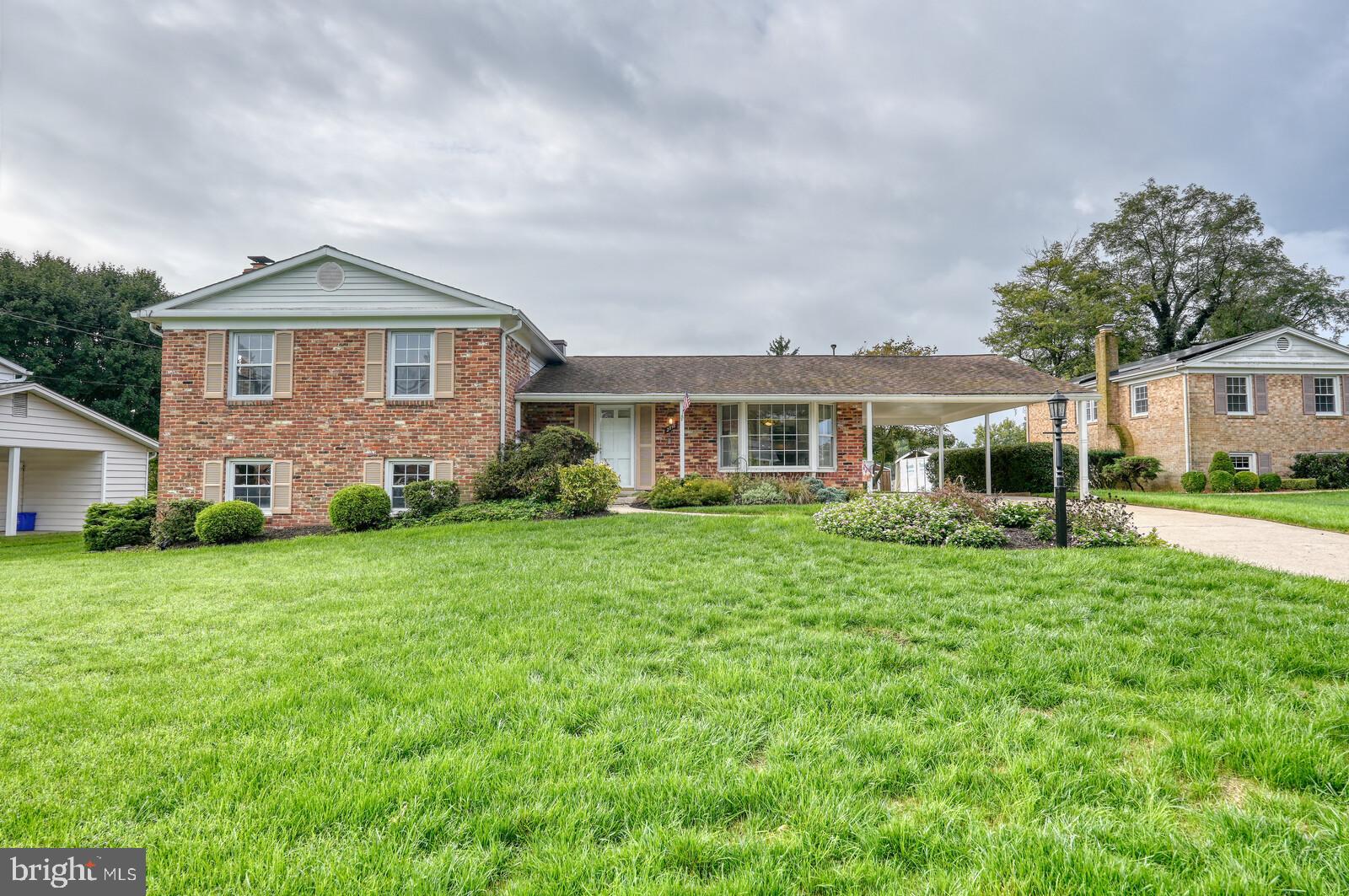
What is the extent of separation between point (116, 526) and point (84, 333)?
76.5 ft

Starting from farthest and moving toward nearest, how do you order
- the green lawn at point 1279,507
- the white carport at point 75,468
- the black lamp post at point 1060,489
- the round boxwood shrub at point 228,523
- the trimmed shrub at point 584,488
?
the white carport at point 75,468 → the trimmed shrub at point 584,488 → the round boxwood shrub at point 228,523 → the green lawn at point 1279,507 → the black lamp post at point 1060,489

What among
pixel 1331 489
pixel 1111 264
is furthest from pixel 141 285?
pixel 1111 264

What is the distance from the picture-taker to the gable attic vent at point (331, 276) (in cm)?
1271

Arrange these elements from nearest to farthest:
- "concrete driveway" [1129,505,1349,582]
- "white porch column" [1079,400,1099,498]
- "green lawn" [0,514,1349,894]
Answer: "green lawn" [0,514,1349,894], "concrete driveway" [1129,505,1349,582], "white porch column" [1079,400,1099,498]

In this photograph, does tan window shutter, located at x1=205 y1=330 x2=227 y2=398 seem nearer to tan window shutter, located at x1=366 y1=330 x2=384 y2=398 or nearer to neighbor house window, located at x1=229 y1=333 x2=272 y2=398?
neighbor house window, located at x1=229 y1=333 x2=272 y2=398

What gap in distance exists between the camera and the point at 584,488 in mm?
10977

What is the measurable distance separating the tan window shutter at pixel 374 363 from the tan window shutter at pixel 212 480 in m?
3.53

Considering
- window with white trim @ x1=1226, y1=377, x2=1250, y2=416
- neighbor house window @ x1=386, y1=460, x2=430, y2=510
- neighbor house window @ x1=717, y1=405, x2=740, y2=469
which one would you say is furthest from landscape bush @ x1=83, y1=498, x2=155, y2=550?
window with white trim @ x1=1226, y1=377, x2=1250, y2=416

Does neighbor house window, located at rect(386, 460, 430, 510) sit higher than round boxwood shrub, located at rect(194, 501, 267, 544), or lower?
higher

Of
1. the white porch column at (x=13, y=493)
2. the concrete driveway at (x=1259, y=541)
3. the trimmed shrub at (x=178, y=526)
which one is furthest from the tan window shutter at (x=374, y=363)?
the concrete driveway at (x=1259, y=541)

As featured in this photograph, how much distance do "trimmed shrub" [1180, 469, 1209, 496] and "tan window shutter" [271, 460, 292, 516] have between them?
2472cm

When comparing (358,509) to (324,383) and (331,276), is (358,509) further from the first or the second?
(331,276)

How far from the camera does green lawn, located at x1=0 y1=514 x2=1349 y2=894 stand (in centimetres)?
173

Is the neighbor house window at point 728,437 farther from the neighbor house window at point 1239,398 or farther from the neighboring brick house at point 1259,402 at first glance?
the neighbor house window at point 1239,398
